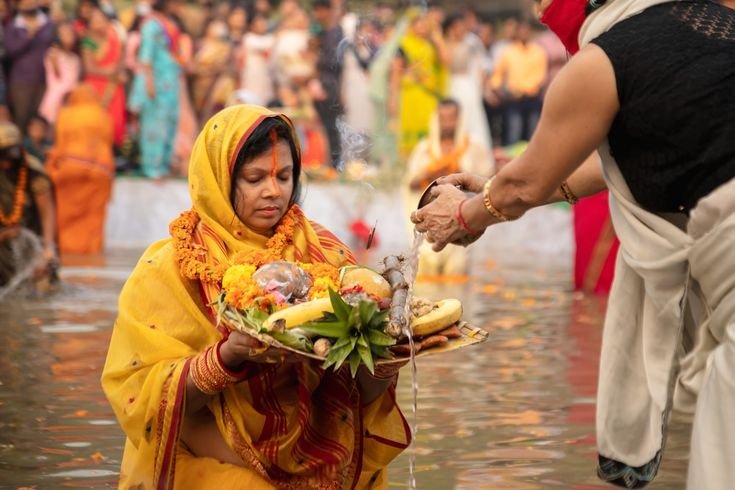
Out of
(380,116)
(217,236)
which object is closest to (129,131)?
(380,116)

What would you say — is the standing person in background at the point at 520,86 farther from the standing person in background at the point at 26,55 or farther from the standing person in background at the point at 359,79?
the standing person in background at the point at 26,55

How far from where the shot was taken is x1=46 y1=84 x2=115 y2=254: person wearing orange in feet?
56.5

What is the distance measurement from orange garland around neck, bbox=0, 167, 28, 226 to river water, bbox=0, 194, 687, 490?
26.7 inches

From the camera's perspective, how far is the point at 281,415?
4.38 meters

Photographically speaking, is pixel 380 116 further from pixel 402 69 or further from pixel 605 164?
pixel 605 164

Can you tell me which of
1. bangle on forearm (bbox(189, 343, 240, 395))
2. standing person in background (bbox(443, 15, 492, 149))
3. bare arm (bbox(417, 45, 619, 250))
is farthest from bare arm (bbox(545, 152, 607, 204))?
standing person in background (bbox(443, 15, 492, 149))

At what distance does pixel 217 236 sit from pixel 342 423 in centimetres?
64

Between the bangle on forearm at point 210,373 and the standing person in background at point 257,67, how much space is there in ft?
53.4

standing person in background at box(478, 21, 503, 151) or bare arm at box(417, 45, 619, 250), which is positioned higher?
bare arm at box(417, 45, 619, 250)

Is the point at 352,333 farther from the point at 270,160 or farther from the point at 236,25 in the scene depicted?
Answer: the point at 236,25

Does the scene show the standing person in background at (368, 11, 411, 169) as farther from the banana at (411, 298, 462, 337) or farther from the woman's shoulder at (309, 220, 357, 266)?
the banana at (411, 298, 462, 337)

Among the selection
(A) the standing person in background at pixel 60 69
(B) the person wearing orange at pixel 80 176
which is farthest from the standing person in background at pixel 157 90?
(B) the person wearing orange at pixel 80 176

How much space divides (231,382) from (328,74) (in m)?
16.8

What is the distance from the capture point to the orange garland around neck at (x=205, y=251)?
438 cm
